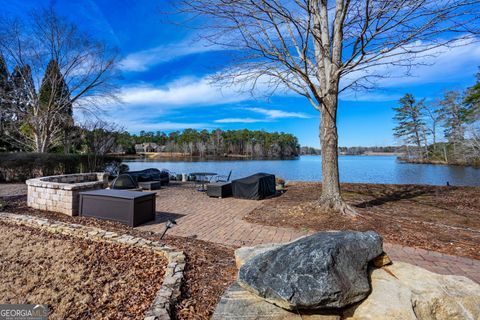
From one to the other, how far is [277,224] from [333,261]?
3047 mm

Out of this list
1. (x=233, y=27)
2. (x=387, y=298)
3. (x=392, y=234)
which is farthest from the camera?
(x=233, y=27)

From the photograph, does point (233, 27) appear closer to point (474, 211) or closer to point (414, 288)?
point (414, 288)

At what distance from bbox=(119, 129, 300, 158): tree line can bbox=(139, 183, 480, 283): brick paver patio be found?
55537 millimetres

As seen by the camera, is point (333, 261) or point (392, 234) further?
point (392, 234)

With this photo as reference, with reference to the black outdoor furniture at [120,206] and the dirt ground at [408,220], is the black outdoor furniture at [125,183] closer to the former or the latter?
the black outdoor furniture at [120,206]

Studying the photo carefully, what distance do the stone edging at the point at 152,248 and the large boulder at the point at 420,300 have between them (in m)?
1.45

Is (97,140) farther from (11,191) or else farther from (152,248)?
(152,248)

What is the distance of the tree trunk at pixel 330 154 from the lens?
17.0 ft

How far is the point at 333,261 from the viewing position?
1.77 metres

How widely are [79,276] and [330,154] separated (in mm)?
4873

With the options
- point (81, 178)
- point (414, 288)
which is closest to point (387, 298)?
point (414, 288)

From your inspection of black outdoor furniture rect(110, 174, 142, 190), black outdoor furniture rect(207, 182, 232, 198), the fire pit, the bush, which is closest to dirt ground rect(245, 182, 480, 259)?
black outdoor furniture rect(207, 182, 232, 198)

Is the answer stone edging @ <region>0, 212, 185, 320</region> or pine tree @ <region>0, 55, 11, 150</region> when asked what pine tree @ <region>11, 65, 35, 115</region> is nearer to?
pine tree @ <region>0, 55, 11, 150</region>

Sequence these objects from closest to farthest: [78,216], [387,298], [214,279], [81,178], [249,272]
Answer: [387,298] → [249,272] → [214,279] → [78,216] → [81,178]
